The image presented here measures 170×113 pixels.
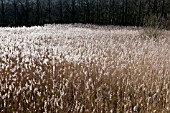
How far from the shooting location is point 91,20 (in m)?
76.4

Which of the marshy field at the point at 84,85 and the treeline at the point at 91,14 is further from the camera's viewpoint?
the treeline at the point at 91,14

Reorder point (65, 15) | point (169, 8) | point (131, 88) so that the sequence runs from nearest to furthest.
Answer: point (131, 88), point (169, 8), point (65, 15)

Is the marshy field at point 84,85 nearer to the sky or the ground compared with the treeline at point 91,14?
nearer to the ground

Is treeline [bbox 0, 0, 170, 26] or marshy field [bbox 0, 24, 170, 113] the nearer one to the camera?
marshy field [bbox 0, 24, 170, 113]

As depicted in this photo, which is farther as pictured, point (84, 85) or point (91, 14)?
point (91, 14)

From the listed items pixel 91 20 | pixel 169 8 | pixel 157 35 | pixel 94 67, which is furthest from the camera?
pixel 91 20

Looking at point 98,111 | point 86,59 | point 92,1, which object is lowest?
point 98,111

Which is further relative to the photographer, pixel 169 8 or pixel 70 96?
pixel 169 8

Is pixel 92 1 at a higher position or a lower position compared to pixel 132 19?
higher

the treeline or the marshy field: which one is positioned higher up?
the treeline

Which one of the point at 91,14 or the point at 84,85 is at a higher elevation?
the point at 91,14

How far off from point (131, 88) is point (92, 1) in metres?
87.3

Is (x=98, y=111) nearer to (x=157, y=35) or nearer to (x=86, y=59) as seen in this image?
(x=86, y=59)

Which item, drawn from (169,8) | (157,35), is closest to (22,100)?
(157,35)
